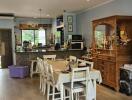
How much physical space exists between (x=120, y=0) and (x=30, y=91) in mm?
4120

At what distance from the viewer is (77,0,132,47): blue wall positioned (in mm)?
6377

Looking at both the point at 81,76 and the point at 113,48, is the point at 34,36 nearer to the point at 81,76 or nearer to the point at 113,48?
the point at 113,48

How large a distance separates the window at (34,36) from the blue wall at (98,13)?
12.2 ft

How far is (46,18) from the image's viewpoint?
12766 millimetres

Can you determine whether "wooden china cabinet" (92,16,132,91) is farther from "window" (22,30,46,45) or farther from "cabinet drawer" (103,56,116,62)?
"window" (22,30,46,45)

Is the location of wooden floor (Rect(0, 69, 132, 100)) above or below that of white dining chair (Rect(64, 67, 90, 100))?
below

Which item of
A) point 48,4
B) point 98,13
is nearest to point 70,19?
point 98,13

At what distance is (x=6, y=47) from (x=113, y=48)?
22.4 ft

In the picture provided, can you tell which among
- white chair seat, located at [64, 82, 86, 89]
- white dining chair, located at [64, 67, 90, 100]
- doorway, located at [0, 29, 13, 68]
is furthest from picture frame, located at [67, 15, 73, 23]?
white dining chair, located at [64, 67, 90, 100]

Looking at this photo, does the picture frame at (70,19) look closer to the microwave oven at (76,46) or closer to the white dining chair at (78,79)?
the microwave oven at (76,46)

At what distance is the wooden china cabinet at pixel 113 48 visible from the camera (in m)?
5.76

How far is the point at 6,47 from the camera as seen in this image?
35.5 ft

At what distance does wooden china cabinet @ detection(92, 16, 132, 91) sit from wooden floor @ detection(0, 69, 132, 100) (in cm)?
42

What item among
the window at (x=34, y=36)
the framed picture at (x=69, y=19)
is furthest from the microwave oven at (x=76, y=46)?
the window at (x=34, y=36)
